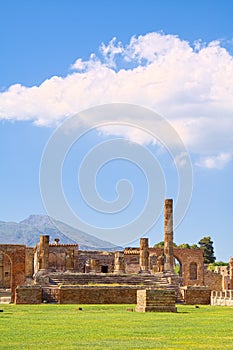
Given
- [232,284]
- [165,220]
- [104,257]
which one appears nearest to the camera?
[232,284]

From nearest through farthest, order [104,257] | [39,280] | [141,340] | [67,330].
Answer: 1. [141,340]
2. [67,330]
3. [39,280]
4. [104,257]

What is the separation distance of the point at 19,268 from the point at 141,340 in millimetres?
21207

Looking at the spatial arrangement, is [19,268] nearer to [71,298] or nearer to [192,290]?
[71,298]

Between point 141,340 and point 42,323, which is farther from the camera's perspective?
point 42,323

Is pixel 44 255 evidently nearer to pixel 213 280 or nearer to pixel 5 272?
pixel 5 272

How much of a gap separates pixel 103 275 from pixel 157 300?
19.2 m

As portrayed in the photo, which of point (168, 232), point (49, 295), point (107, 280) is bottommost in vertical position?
point (49, 295)

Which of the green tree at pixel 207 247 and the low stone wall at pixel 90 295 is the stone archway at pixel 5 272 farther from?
the green tree at pixel 207 247

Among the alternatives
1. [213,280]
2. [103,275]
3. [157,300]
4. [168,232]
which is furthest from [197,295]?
[213,280]

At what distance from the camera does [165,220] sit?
50406mm

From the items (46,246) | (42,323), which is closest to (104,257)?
(46,246)

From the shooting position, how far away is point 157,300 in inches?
865

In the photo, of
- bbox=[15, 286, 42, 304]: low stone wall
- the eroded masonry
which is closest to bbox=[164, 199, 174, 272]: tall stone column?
the eroded masonry

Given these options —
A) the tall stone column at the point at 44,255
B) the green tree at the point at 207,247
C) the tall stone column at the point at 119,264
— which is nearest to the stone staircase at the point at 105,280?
the tall stone column at the point at 119,264
